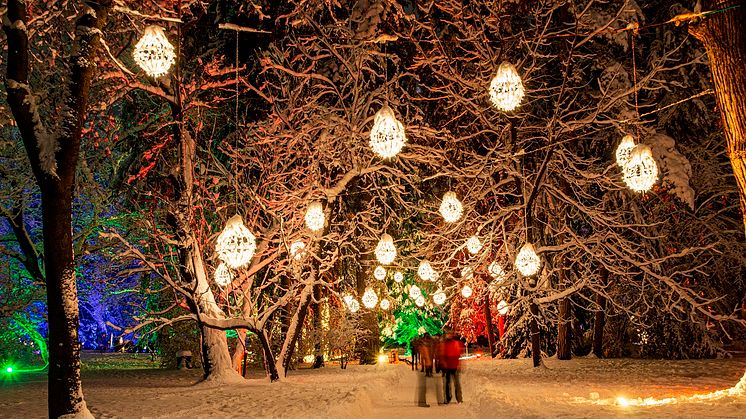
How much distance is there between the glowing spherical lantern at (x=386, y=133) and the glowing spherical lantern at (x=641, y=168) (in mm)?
4433

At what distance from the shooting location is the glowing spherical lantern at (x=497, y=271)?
21344mm

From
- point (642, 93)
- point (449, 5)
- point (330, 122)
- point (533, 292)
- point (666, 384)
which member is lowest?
point (666, 384)

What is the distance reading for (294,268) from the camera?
18.7m

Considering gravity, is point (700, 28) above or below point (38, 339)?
above

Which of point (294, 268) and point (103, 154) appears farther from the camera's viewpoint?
point (103, 154)

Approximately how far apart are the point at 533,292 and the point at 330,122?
26.5 ft

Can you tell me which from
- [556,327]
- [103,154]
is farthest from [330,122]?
[556,327]

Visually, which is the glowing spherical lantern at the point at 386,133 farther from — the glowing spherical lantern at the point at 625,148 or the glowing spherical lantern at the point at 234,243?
the glowing spherical lantern at the point at 625,148

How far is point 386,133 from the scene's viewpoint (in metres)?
12.7

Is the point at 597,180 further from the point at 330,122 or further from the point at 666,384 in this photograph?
the point at 330,122

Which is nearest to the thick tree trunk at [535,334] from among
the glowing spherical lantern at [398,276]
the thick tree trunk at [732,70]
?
the glowing spherical lantern at [398,276]

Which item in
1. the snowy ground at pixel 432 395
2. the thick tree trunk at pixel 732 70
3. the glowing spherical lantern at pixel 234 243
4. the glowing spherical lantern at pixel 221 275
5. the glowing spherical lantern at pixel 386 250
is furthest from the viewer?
the glowing spherical lantern at pixel 386 250

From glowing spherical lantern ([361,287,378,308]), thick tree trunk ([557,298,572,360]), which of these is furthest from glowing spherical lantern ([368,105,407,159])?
thick tree trunk ([557,298,572,360])

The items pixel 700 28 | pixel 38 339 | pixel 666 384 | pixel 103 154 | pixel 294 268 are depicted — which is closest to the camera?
pixel 700 28
